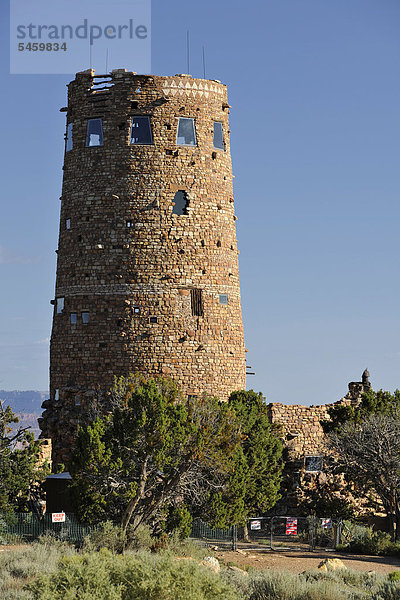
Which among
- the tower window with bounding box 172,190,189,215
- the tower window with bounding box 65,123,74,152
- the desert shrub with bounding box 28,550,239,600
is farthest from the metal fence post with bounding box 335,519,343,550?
the tower window with bounding box 65,123,74,152

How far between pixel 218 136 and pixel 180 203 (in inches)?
157

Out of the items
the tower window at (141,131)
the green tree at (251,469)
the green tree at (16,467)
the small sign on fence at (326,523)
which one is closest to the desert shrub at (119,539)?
the green tree at (251,469)

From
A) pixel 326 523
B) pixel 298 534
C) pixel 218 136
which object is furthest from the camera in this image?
pixel 218 136

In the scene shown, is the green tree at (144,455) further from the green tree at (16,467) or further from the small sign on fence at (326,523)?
the small sign on fence at (326,523)

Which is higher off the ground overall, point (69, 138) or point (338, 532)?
point (69, 138)

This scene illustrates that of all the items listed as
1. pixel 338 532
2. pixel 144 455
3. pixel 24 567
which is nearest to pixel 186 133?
pixel 144 455

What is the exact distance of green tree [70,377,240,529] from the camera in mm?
31312

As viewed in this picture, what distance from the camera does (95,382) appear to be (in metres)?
40.3

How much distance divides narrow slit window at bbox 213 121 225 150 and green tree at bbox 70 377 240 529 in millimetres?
13680

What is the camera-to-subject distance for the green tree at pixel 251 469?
35062 millimetres

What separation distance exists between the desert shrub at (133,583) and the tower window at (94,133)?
24470 mm

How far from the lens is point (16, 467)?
1414 inches

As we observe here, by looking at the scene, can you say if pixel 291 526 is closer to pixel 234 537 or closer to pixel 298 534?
pixel 298 534

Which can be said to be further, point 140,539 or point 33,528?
point 33,528
